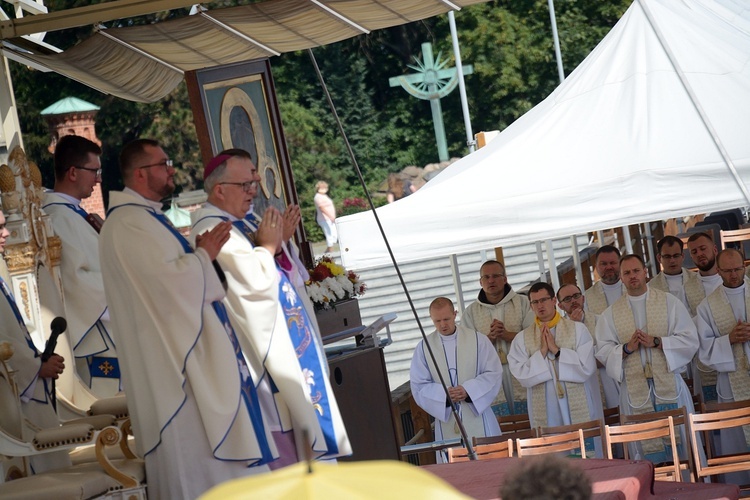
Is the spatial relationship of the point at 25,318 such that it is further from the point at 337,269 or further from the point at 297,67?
the point at 297,67

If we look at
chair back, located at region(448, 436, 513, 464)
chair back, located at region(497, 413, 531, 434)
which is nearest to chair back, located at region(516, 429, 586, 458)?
chair back, located at region(448, 436, 513, 464)

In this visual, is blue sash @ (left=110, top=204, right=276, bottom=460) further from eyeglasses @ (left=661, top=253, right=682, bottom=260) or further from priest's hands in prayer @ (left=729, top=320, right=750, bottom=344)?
eyeglasses @ (left=661, top=253, right=682, bottom=260)

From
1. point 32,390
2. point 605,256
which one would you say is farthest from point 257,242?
point 605,256

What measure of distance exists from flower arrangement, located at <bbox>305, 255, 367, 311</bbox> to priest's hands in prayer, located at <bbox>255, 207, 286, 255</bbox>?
1383 millimetres

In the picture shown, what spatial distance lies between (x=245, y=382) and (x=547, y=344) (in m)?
4.74

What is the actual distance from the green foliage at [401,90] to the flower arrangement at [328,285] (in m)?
26.1

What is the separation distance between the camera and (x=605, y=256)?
10.6m

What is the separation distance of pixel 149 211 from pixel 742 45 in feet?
17.9

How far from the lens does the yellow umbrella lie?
1877mm

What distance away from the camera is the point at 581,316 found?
396 inches

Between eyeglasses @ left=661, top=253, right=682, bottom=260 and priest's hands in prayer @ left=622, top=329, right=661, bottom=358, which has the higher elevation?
eyeglasses @ left=661, top=253, right=682, bottom=260

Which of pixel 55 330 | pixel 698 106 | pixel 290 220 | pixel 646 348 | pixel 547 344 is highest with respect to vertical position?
pixel 698 106

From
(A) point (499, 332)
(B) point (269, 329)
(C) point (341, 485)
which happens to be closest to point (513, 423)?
(A) point (499, 332)

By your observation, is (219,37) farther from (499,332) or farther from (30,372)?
(499,332)
